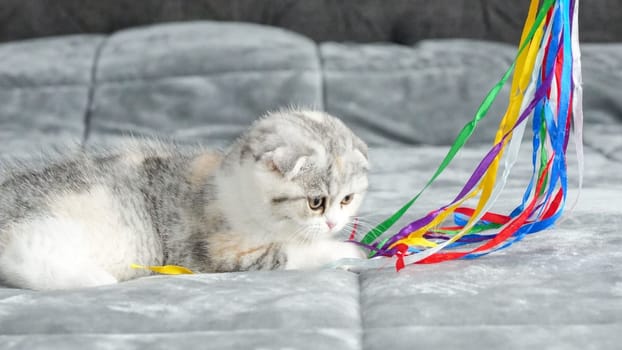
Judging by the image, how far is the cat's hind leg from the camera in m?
1.26

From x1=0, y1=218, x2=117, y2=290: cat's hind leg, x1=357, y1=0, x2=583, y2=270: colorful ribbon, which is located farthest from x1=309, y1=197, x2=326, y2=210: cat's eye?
x1=0, y1=218, x2=117, y2=290: cat's hind leg

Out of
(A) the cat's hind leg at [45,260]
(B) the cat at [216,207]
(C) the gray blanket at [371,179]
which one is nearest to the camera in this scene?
(C) the gray blanket at [371,179]

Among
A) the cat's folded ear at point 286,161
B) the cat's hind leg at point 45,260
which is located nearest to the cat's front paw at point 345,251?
the cat's folded ear at point 286,161

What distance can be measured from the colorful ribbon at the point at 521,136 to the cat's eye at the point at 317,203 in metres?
0.12

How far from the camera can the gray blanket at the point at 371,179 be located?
103cm

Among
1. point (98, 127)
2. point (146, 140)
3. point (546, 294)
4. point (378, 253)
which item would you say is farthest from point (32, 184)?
point (98, 127)

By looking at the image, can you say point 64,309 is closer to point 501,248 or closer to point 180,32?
point 501,248

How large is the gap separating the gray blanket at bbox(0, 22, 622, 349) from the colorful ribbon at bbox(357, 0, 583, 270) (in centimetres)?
4

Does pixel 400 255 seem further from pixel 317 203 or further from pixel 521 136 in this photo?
pixel 521 136

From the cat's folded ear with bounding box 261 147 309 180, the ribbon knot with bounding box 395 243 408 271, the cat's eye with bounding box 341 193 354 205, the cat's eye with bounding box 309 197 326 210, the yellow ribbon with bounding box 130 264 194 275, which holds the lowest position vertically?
the yellow ribbon with bounding box 130 264 194 275

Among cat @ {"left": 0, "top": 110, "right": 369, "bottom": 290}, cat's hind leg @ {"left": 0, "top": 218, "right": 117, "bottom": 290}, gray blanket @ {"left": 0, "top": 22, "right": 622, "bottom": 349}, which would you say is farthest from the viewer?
cat @ {"left": 0, "top": 110, "right": 369, "bottom": 290}

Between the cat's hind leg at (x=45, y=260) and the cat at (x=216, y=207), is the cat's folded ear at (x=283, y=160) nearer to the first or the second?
the cat at (x=216, y=207)

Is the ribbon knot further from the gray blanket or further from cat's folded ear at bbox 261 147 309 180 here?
cat's folded ear at bbox 261 147 309 180

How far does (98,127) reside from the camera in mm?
2607
